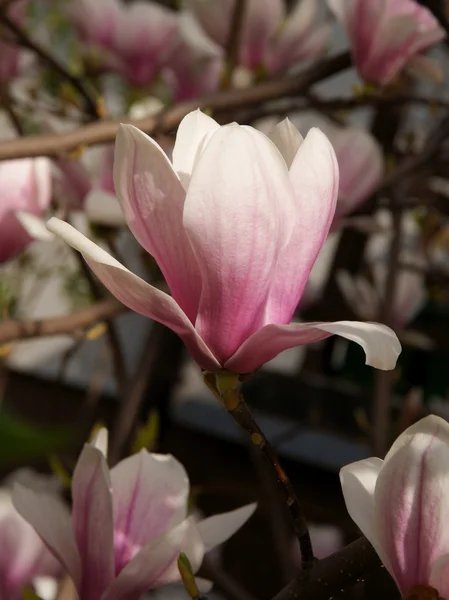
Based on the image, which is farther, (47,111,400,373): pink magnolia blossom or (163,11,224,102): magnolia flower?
(163,11,224,102): magnolia flower

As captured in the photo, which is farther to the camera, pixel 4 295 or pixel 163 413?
pixel 163 413

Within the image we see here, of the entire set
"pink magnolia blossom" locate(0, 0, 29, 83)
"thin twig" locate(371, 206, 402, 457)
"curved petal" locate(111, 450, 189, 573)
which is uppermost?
"curved petal" locate(111, 450, 189, 573)

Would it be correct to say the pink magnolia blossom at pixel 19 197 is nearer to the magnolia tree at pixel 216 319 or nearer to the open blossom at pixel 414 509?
the magnolia tree at pixel 216 319

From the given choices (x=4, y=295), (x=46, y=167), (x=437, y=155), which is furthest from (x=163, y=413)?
(x=46, y=167)

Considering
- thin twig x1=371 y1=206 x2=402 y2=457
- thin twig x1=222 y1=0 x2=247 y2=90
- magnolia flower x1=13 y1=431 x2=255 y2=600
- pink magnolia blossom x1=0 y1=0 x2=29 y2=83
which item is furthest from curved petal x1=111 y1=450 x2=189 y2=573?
pink magnolia blossom x1=0 y1=0 x2=29 y2=83

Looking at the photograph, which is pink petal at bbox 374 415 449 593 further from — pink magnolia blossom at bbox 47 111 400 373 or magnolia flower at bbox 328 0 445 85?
magnolia flower at bbox 328 0 445 85

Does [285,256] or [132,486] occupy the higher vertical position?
[285,256]

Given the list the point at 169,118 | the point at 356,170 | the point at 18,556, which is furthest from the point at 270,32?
the point at 18,556

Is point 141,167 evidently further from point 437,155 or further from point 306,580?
point 437,155
